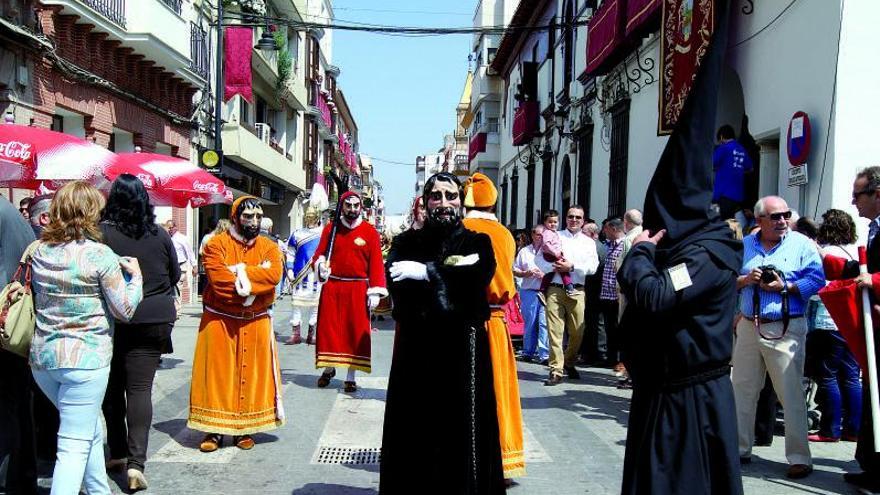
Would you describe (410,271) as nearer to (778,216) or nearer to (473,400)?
(473,400)

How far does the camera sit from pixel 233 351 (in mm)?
6145

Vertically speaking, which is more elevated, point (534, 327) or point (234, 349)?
point (234, 349)

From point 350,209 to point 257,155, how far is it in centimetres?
1799

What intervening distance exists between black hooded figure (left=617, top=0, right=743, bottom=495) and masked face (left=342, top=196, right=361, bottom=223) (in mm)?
5447

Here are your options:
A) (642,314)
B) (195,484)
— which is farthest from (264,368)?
(642,314)

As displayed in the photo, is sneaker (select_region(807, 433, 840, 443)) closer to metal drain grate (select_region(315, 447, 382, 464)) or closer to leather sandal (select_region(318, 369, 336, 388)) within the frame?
metal drain grate (select_region(315, 447, 382, 464))

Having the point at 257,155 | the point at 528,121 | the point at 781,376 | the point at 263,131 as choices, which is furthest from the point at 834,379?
the point at 263,131

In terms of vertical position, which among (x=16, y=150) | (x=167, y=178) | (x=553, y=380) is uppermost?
(x=16, y=150)

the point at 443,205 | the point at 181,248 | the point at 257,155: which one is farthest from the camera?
the point at 257,155

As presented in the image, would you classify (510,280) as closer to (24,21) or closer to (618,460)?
(618,460)

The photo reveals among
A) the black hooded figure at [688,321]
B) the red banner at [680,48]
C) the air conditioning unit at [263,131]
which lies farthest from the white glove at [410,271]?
the air conditioning unit at [263,131]

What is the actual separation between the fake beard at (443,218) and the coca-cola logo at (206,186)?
562 centimetres

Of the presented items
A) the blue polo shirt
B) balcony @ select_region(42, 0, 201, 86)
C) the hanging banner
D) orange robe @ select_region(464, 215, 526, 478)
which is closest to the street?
orange robe @ select_region(464, 215, 526, 478)

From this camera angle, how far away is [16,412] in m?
4.76
